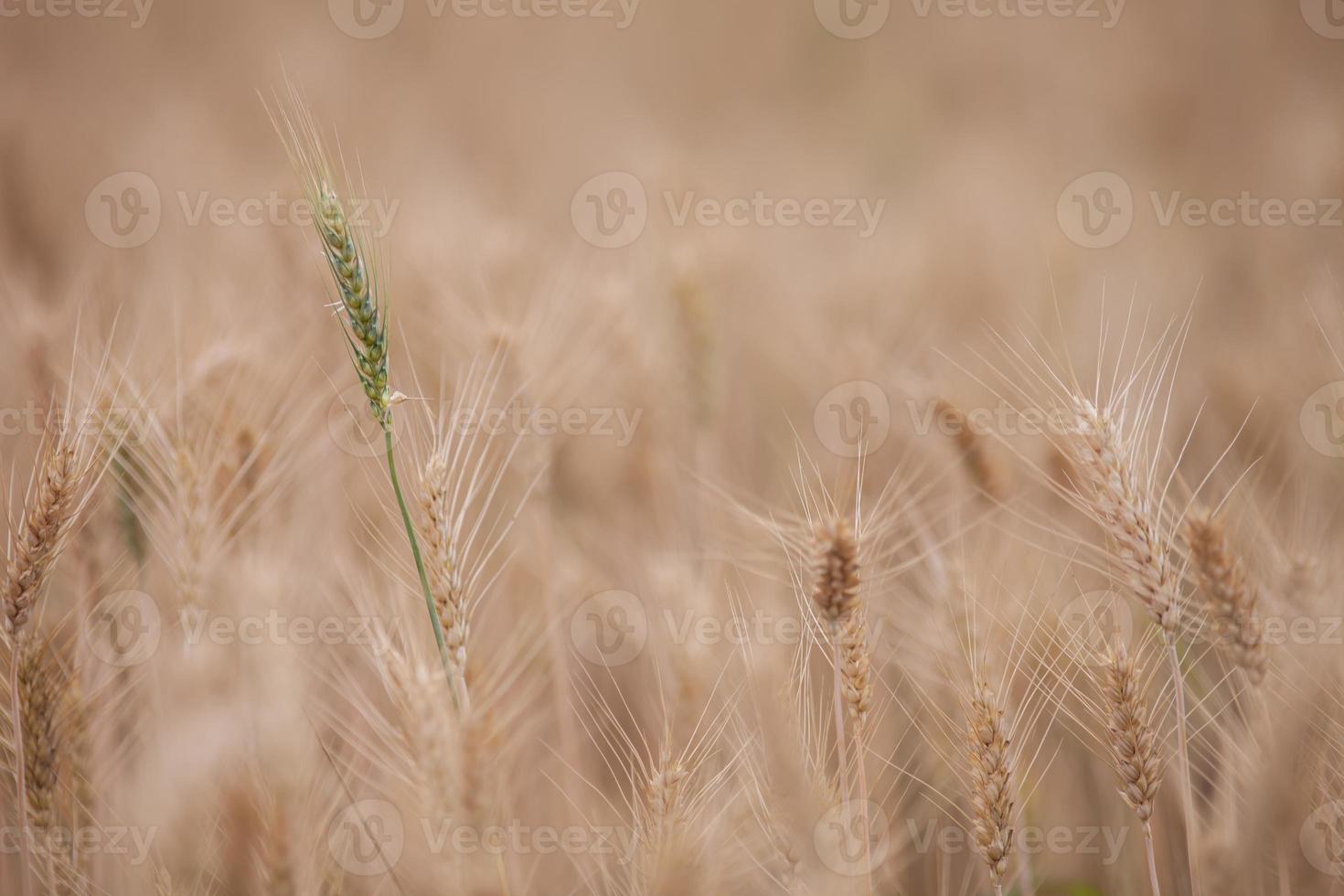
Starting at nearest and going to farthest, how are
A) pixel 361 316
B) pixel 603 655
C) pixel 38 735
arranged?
pixel 361 316 → pixel 38 735 → pixel 603 655

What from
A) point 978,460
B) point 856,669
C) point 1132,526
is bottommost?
point 856,669

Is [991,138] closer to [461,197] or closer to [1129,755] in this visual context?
[461,197]

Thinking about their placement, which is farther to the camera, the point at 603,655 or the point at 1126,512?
the point at 603,655

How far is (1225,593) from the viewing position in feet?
3.78

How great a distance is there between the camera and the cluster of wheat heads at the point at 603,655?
113cm

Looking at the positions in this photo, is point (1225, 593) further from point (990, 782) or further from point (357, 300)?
point (357, 300)

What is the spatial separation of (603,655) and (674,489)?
635mm


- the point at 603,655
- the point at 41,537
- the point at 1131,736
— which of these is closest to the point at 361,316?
the point at 41,537

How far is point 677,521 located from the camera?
2516 millimetres

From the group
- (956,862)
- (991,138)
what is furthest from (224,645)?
(991,138)

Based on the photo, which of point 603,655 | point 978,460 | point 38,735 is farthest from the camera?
point 603,655

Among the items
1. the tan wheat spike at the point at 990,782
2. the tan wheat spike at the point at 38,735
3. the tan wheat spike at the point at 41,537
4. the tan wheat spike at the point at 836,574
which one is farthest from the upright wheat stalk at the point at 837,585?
the tan wheat spike at the point at 38,735

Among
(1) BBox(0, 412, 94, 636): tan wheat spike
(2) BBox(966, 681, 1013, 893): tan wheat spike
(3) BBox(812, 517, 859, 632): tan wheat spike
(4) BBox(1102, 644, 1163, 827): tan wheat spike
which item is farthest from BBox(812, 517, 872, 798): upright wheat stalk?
(1) BBox(0, 412, 94, 636): tan wheat spike

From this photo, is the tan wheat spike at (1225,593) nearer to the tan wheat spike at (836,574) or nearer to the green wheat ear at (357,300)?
the tan wheat spike at (836,574)
